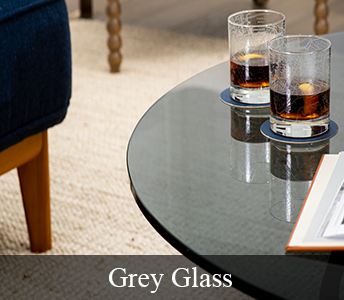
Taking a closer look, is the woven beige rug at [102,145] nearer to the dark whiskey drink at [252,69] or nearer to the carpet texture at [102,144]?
the carpet texture at [102,144]

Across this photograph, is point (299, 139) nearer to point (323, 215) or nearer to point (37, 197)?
point (323, 215)

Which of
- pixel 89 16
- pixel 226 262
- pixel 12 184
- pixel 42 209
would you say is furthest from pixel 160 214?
pixel 89 16

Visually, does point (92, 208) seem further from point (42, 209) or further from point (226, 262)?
point (226, 262)

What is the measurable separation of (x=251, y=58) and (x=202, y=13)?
1.96 meters

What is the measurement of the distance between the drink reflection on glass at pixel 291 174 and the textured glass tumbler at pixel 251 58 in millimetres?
111

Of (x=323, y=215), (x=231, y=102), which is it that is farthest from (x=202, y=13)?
(x=323, y=215)

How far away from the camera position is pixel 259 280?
37cm

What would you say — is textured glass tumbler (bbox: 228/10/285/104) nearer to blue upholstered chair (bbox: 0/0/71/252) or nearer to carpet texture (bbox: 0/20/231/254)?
blue upholstered chair (bbox: 0/0/71/252)

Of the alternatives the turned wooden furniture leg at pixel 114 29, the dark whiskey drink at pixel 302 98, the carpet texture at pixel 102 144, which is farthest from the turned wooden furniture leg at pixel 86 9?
the dark whiskey drink at pixel 302 98

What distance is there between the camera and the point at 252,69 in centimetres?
66

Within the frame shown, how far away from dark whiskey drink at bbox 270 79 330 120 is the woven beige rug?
0.45m

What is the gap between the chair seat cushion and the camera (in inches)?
31.7

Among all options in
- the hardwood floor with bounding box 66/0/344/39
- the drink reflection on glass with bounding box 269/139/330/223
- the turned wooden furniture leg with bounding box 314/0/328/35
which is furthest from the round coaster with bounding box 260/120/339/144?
the hardwood floor with bounding box 66/0/344/39

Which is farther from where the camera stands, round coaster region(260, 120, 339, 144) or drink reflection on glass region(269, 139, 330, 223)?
round coaster region(260, 120, 339, 144)
